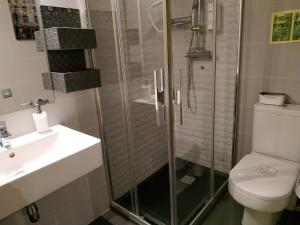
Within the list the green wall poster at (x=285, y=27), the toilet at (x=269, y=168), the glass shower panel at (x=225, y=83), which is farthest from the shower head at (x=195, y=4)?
the toilet at (x=269, y=168)

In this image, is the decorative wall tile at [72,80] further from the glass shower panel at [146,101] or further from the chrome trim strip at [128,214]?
the chrome trim strip at [128,214]

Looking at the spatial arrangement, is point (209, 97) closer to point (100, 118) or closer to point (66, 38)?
point (100, 118)

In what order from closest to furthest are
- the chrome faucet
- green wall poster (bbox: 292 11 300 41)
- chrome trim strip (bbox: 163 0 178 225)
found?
chrome trim strip (bbox: 163 0 178 225) → the chrome faucet → green wall poster (bbox: 292 11 300 41)

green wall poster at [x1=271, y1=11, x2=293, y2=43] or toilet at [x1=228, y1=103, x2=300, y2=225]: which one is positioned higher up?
green wall poster at [x1=271, y1=11, x2=293, y2=43]

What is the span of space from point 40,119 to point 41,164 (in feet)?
1.33

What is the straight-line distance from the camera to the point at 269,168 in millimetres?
Answer: 1675

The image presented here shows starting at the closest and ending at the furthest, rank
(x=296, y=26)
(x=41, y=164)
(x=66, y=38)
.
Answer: (x=41, y=164) → (x=66, y=38) → (x=296, y=26)

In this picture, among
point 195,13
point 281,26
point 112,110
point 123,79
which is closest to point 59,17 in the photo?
point 123,79

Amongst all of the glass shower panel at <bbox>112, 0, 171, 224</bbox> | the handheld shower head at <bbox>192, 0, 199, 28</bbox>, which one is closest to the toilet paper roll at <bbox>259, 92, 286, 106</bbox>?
the handheld shower head at <bbox>192, 0, 199, 28</bbox>

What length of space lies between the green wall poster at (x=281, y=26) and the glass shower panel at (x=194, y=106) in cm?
46

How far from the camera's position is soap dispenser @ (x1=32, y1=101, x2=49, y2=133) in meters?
1.40

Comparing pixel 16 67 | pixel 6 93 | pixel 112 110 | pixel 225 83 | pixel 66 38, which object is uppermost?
pixel 66 38

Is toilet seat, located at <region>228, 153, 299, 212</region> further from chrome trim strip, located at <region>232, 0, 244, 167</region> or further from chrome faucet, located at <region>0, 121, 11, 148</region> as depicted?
chrome faucet, located at <region>0, 121, 11, 148</region>

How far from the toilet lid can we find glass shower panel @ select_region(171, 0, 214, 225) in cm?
41
